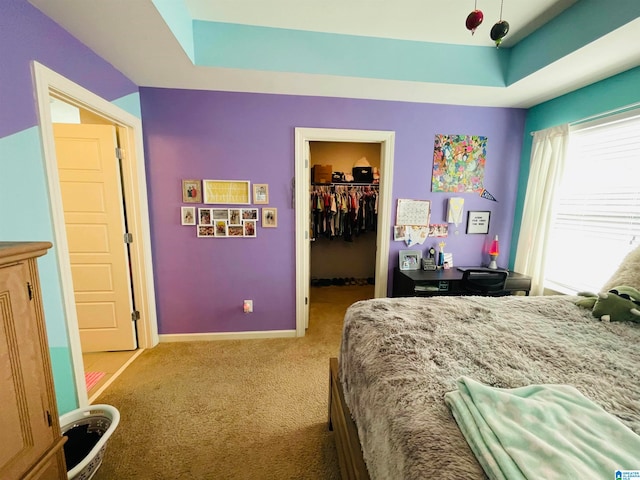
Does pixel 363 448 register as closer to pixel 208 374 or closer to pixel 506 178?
pixel 208 374

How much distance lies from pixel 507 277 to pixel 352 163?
2.58 m

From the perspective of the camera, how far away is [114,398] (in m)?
1.86

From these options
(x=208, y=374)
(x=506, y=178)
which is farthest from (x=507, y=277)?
(x=208, y=374)

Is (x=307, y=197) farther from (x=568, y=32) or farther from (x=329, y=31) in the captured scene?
(x=568, y=32)

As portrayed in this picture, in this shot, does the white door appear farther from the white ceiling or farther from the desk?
the desk

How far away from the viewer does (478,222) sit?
2.78m

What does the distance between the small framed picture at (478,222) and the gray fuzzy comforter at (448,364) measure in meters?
1.33

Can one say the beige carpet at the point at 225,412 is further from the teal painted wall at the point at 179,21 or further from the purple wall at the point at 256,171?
the teal painted wall at the point at 179,21

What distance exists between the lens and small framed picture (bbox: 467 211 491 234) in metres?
2.76

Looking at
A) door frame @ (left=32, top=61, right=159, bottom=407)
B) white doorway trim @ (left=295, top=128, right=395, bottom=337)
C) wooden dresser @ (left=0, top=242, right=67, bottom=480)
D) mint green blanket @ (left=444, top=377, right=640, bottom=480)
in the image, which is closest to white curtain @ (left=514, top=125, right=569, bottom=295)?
white doorway trim @ (left=295, top=128, right=395, bottom=337)

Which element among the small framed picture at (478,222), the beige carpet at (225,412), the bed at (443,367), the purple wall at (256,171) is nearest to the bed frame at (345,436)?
the bed at (443,367)

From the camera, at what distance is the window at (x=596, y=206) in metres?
1.92

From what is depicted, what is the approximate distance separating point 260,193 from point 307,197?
18.0 inches

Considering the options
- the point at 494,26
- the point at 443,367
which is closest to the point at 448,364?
the point at 443,367
